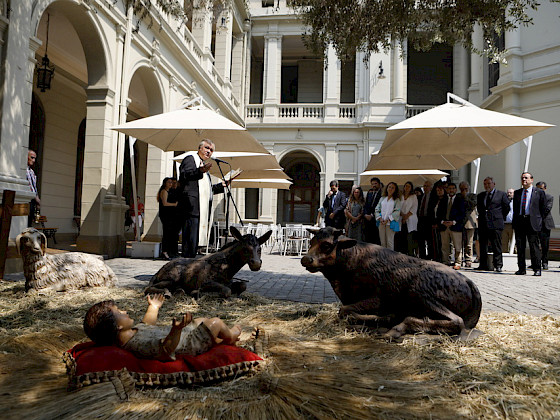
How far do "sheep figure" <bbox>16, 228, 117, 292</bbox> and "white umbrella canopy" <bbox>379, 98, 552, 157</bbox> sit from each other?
4589mm

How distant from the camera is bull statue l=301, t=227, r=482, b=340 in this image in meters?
3.16

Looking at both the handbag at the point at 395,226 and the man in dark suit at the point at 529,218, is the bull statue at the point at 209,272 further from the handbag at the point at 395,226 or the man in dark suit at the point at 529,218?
the man in dark suit at the point at 529,218

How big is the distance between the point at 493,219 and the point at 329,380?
7.88m

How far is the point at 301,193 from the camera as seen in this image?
83.4 ft

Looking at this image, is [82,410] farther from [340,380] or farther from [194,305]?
[194,305]

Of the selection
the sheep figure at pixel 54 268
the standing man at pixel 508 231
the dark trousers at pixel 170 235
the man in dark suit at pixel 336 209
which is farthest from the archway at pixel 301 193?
the sheep figure at pixel 54 268

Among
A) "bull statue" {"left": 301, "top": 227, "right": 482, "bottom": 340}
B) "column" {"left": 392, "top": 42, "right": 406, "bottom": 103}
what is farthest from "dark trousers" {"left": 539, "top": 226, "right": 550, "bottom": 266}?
"column" {"left": 392, "top": 42, "right": 406, "bottom": 103}

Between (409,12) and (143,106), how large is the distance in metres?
13.8

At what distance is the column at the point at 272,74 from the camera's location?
903 inches

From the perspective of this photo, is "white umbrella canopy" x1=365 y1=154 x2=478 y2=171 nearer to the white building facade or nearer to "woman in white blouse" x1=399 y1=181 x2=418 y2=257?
"woman in white blouse" x1=399 y1=181 x2=418 y2=257

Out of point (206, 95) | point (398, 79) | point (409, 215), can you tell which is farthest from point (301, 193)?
point (409, 215)

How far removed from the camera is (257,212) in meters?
24.5

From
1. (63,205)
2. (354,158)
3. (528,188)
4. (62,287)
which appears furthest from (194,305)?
(354,158)

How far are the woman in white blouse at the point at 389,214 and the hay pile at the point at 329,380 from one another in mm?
5631
